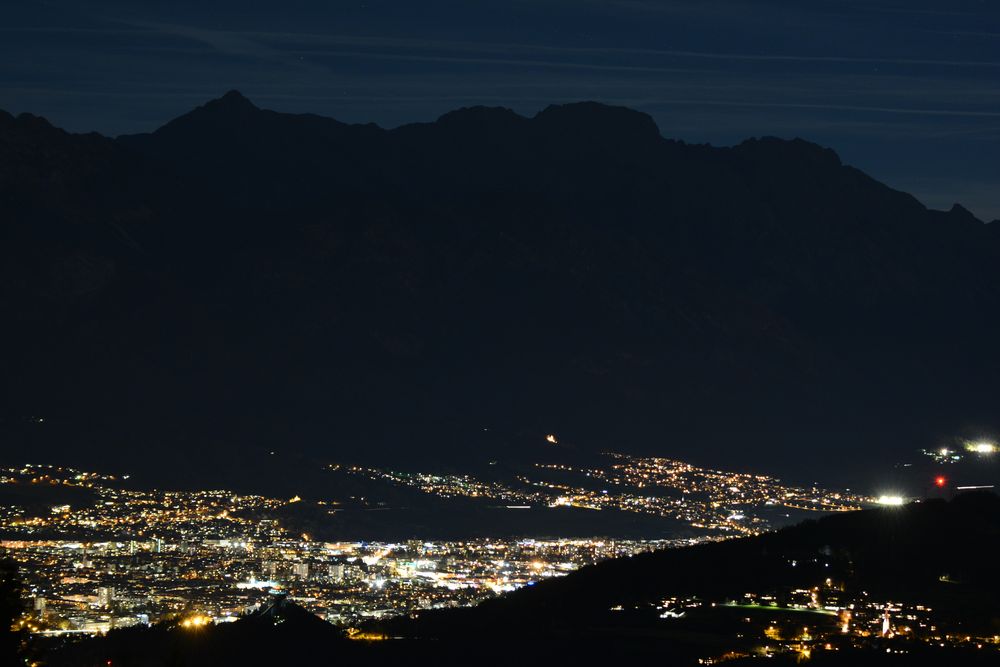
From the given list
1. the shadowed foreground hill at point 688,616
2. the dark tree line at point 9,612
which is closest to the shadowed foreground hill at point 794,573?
the shadowed foreground hill at point 688,616

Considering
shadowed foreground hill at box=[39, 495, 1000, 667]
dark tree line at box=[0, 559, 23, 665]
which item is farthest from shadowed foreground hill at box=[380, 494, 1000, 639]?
dark tree line at box=[0, 559, 23, 665]

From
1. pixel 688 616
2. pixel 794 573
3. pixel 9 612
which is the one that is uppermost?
pixel 794 573

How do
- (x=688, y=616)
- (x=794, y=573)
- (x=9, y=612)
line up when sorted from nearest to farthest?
1. (x=9, y=612)
2. (x=688, y=616)
3. (x=794, y=573)

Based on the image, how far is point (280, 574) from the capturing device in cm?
13950

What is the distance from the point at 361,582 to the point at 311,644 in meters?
73.4

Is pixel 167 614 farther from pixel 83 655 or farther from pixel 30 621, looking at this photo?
pixel 30 621

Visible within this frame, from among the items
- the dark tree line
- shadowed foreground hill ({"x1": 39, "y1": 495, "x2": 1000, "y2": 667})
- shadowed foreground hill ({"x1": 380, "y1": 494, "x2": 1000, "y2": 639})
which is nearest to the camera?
the dark tree line

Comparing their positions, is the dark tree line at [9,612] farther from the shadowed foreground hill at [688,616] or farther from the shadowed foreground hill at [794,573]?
the shadowed foreground hill at [794,573]

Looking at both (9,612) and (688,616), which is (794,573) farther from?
(9,612)

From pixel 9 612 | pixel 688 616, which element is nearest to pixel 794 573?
pixel 688 616

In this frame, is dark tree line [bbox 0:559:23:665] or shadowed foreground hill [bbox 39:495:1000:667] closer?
dark tree line [bbox 0:559:23:665]

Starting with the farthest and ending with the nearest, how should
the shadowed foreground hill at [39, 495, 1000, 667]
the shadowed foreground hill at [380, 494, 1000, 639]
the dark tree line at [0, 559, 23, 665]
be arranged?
the shadowed foreground hill at [380, 494, 1000, 639] → the shadowed foreground hill at [39, 495, 1000, 667] → the dark tree line at [0, 559, 23, 665]

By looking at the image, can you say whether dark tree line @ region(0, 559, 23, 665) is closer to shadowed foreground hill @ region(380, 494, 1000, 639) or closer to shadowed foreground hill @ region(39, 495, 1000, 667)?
shadowed foreground hill @ region(39, 495, 1000, 667)

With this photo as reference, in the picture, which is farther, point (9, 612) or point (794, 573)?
point (794, 573)
